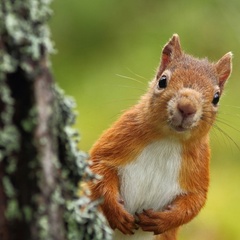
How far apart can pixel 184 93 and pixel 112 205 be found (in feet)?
1.35

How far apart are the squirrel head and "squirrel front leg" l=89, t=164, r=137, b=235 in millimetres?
241

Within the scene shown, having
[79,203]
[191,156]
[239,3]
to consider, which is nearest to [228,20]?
[239,3]

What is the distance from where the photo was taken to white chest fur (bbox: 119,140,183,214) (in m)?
2.90

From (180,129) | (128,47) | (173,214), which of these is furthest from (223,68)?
(128,47)

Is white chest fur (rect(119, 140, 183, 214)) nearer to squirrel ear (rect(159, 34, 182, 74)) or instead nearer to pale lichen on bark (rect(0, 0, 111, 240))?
squirrel ear (rect(159, 34, 182, 74))

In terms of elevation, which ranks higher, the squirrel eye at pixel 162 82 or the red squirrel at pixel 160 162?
the squirrel eye at pixel 162 82

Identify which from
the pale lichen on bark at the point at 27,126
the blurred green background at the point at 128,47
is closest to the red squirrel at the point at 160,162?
the pale lichen on bark at the point at 27,126

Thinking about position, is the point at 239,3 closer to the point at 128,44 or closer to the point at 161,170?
the point at 128,44

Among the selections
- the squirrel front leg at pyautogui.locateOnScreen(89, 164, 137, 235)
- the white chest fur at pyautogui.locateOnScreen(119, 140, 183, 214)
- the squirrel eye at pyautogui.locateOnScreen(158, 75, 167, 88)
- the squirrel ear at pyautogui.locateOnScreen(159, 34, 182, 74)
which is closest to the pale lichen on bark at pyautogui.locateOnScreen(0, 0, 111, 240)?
the squirrel front leg at pyautogui.locateOnScreen(89, 164, 137, 235)

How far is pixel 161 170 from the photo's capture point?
9.60ft

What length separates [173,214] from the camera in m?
2.86

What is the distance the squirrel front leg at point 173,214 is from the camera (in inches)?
111

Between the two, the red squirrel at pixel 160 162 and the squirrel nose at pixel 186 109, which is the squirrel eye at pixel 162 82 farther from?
the squirrel nose at pixel 186 109

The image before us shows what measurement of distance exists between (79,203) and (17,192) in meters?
0.23
